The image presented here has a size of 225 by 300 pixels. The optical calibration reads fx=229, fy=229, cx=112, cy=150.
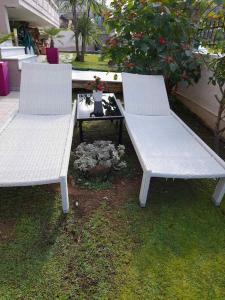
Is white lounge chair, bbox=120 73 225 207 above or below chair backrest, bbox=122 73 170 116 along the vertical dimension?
below

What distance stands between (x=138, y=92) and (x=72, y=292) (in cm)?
291

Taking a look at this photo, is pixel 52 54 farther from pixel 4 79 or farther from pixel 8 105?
pixel 8 105

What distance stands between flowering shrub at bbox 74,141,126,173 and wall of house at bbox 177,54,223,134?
2021mm

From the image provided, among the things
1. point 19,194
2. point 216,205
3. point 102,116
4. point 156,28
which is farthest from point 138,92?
point 19,194

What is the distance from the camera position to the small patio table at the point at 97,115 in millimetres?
3163

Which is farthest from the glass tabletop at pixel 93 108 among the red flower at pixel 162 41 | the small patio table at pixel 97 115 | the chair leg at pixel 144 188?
the chair leg at pixel 144 188

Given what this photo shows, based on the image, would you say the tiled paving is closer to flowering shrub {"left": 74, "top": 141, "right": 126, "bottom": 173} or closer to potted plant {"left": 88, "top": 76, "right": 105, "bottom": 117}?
potted plant {"left": 88, "top": 76, "right": 105, "bottom": 117}

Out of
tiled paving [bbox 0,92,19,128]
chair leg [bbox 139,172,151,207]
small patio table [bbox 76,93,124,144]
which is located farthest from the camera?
tiled paving [bbox 0,92,19,128]

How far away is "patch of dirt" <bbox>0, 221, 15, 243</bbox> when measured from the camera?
1861mm

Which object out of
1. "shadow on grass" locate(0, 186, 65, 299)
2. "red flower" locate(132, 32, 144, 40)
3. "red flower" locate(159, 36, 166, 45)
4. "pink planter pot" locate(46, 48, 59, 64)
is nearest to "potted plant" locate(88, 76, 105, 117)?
"red flower" locate(132, 32, 144, 40)

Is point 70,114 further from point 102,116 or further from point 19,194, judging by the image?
point 19,194

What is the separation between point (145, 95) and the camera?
366 cm

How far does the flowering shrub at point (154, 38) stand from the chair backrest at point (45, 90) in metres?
1.19

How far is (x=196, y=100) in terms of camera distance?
14.9ft
